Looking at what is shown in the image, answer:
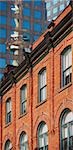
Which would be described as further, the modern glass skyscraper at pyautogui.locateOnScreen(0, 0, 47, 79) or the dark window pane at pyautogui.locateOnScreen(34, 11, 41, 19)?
the dark window pane at pyautogui.locateOnScreen(34, 11, 41, 19)

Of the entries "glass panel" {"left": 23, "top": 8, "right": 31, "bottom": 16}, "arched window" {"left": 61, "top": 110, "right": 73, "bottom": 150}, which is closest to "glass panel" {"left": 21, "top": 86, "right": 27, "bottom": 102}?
"arched window" {"left": 61, "top": 110, "right": 73, "bottom": 150}

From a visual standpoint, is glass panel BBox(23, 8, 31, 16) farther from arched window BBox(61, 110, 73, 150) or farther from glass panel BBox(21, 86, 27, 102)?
arched window BBox(61, 110, 73, 150)

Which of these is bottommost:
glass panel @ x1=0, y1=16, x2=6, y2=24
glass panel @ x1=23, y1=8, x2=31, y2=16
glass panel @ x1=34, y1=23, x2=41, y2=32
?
glass panel @ x1=0, y1=16, x2=6, y2=24

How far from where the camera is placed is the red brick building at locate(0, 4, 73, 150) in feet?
104

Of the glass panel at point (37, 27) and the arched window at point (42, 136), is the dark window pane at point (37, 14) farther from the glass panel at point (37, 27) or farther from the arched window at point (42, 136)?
the arched window at point (42, 136)

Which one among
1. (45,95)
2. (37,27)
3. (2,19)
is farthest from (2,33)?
(45,95)

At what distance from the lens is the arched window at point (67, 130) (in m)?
30.9

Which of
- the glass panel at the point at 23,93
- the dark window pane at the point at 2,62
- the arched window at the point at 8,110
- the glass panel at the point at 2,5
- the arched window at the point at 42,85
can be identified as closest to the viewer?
the arched window at the point at 42,85

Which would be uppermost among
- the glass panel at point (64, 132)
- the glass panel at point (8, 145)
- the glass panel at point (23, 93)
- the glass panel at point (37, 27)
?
the glass panel at point (37, 27)

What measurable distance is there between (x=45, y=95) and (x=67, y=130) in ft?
15.0

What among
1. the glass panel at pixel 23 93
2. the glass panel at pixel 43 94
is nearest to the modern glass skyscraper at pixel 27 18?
the glass panel at pixel 23 93

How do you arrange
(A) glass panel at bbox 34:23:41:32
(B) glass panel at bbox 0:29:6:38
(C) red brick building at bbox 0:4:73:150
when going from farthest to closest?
(A) glass panel at bbox 34:23:41:32 < (B) glass panel at bbox 0:29:6:38 < (C) red brick building at bbox 0:4:73:150

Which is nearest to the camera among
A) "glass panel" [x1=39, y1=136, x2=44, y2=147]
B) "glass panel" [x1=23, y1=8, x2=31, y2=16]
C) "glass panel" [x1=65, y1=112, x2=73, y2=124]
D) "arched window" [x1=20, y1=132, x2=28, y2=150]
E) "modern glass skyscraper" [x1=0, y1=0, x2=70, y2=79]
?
"glass panel" [x1=65, y1=112, x2=73, y2=124]

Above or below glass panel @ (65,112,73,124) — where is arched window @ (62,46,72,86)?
above
